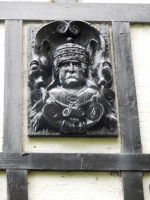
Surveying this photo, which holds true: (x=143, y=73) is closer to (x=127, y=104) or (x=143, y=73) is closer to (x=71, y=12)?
(x=127, y=104)

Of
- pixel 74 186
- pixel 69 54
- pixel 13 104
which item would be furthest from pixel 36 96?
pixel 74 186

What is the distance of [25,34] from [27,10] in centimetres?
15

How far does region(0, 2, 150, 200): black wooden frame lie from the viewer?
2.70 meters

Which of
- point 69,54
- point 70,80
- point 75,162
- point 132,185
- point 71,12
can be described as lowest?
point 132,185

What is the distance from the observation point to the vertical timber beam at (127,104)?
Answer: 8.84ft

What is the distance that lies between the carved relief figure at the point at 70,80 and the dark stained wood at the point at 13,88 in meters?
0.07

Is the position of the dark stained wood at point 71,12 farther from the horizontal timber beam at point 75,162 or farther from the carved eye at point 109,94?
the horizontal timber beam at point 75,162

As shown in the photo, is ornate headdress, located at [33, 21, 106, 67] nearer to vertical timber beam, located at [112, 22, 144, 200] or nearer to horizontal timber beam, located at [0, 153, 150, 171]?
vertical timber beam, located at [112, 22, 144, 200]

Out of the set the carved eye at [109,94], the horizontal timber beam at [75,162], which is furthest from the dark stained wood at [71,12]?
the horizontal timber beam at [75,162]

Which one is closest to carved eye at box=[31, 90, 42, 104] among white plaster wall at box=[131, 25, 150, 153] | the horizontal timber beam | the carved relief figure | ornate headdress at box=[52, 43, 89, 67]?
the carved relief figure

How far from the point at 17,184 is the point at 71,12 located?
1.05m

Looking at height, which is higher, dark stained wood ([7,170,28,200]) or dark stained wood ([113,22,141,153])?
dark stained wood ([113,22,141,153])

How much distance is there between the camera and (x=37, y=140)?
9.16 ft

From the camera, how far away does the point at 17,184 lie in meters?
2.65
